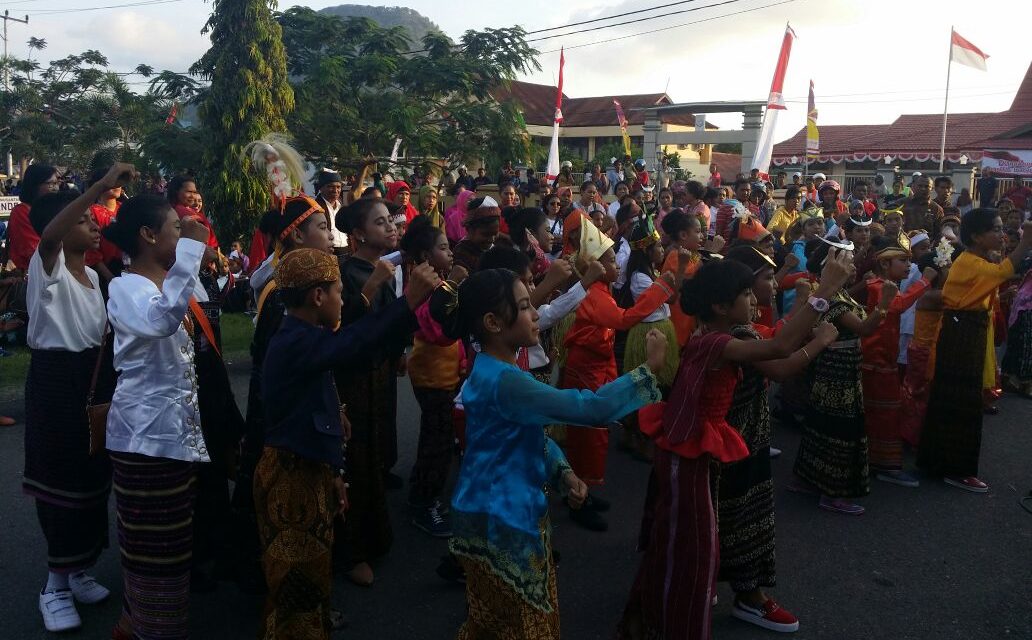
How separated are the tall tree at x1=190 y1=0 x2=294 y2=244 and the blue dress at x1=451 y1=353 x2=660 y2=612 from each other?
32.0ft

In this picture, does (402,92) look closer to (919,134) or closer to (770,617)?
(770,617)

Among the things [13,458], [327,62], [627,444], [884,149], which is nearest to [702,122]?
[884,149]

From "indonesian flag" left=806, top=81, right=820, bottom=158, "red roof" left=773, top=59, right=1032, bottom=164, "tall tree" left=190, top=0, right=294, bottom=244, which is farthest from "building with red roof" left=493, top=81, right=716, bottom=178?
"tall tree" left=190, top=0, right=294, bottom=244

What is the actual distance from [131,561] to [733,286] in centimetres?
257

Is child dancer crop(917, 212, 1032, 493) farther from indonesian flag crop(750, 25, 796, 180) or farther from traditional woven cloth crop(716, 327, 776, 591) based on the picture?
indonesian flag crop(750, 25, 796, 180)

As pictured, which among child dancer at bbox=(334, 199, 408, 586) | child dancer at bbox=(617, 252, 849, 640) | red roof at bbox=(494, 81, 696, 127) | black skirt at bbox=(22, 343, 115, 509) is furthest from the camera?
red roof at bbox=(494, 81, 696, 127)

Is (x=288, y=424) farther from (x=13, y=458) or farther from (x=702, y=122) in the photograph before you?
(x=702, y=122)

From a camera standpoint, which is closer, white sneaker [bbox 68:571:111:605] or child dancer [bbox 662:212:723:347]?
white sneaker [bbox 68:571:111:605]

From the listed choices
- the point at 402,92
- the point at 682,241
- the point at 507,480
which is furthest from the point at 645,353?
the point at 402,92

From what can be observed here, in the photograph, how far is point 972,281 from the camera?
17.2ft

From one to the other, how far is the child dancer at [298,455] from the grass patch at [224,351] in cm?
454

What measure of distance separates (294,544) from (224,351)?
6.07 metres

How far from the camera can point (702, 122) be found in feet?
99.6

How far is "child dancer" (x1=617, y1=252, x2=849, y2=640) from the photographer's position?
9.89 ft
